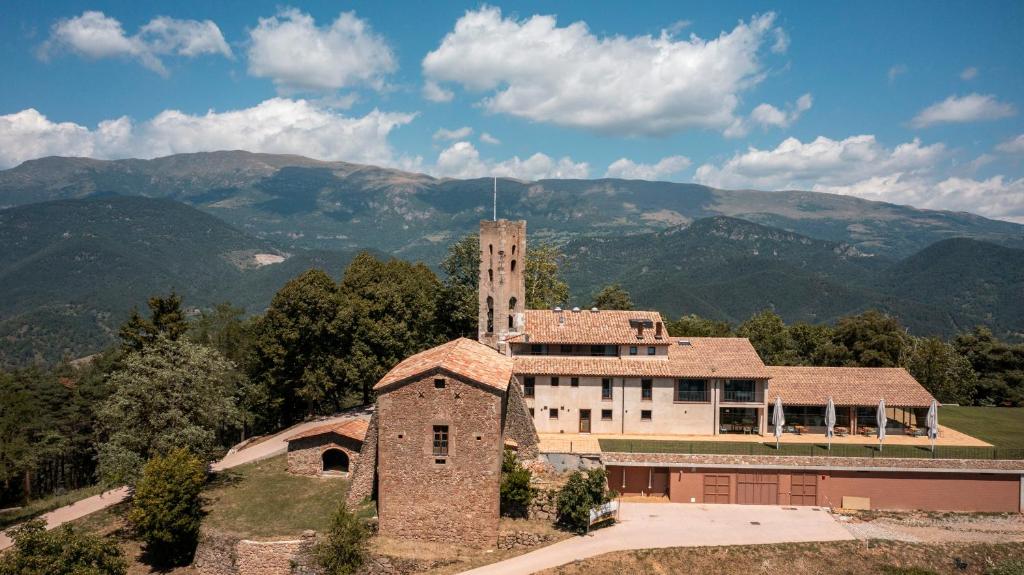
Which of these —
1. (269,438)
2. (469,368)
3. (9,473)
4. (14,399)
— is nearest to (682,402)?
(469,368)

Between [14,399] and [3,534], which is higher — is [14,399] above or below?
above

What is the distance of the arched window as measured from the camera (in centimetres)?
4584

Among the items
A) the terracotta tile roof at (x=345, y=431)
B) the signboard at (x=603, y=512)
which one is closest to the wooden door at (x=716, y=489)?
the signboard at (x=603, y=512)

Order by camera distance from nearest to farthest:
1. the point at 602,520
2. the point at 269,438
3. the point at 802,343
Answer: the point at 602,520, the point at 269,438, the point at 802,343

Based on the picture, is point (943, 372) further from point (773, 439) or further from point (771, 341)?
point (773, 439)

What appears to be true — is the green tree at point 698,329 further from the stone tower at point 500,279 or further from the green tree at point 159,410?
the green tree at point 159,410

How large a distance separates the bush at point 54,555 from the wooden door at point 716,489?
30.2 meters

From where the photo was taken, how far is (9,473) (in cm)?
4475

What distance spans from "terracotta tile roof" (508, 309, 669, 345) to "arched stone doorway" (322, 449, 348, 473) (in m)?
13.6

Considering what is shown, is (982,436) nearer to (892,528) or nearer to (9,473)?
(892,528)

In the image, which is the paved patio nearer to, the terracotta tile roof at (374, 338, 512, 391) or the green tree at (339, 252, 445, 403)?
the terracotta tile roof at (374, 338, 512, 391)

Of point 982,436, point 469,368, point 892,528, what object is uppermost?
point 469,368

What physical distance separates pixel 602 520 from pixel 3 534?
3479 cm

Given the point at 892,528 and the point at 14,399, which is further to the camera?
the point at 14,399
